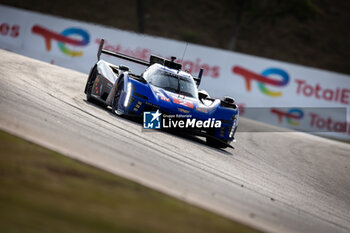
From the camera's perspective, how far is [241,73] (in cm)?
1914

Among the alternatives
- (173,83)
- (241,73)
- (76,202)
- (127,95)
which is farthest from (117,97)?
(241,73)

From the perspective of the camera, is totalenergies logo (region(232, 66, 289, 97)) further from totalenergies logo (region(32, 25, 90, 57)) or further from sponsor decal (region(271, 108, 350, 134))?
totalenergies logo (region(32, 25, 90, 57))

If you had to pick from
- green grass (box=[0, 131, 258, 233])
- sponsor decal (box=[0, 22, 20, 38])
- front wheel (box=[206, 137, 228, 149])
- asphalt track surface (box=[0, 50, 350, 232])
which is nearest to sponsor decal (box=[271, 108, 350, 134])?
asphalt track surface (box=[0, 50, 350, 232])

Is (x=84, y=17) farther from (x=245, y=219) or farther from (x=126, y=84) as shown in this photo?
(x=245, y=219)

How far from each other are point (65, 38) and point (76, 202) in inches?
731

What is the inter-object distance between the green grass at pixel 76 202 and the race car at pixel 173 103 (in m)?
4.11

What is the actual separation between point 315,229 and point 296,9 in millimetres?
27095

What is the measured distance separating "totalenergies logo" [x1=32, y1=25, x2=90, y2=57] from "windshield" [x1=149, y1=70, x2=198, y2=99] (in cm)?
1134

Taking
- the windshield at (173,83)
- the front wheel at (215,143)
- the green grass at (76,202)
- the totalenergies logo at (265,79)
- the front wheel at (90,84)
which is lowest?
the front wheel at (215,143)

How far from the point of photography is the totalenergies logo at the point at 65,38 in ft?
70.7

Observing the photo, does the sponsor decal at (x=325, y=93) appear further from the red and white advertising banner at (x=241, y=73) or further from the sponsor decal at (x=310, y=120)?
the sponsor decal at (x=310, y=120)

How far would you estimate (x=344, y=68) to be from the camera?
1287 inches

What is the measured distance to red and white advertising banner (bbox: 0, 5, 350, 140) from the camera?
60.8ft

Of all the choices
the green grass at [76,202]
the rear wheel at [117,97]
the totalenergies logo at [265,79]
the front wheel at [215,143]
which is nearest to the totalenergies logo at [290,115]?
the totalenergies logo at [265,79]
